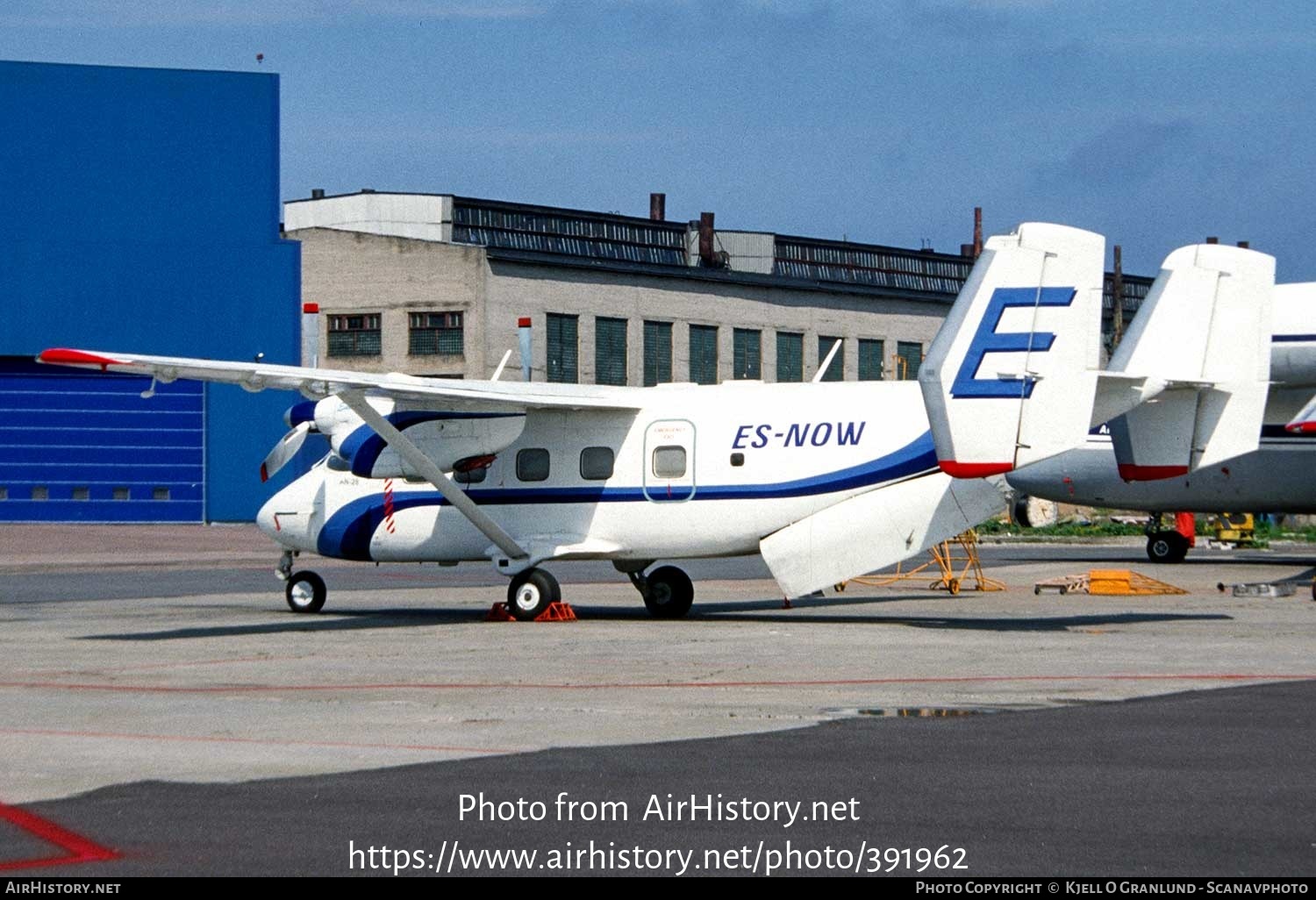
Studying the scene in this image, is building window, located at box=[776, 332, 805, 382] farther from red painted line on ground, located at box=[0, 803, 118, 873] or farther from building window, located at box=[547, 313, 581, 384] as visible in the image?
red painted line on ground, located at box=[0, 803, 118, 873]

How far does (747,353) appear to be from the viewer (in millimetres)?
71688

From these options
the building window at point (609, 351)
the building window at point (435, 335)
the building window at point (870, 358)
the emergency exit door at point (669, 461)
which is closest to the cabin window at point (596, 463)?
the emergency exit door at point (669, 461)

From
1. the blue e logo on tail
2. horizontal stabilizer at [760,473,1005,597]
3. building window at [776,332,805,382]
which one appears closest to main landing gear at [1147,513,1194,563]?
horizontal stabilizer at [760,473,1005,597]

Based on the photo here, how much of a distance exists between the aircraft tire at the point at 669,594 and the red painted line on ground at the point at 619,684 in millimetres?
8434

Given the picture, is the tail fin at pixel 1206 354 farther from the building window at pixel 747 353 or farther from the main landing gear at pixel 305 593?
the building window at pixel 747 353

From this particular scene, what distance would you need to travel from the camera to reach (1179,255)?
2148 cm

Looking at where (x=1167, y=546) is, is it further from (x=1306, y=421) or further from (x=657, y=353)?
(x=657, y=353)

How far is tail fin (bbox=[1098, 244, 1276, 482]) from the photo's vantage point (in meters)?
21.0

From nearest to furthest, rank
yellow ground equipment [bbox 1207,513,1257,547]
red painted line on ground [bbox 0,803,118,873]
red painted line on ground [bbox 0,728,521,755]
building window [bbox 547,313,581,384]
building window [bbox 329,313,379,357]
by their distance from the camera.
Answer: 1. red painted line on ground [bbox 0,803,118,873]
2. red painted line on ground [bbox 0,728,521,755]
3. yellow ground equipment [bbox 1207,513,1257,547]
4. building window [bbox 547,313,581,384]
5. building window [bbox 329,313,379,357]

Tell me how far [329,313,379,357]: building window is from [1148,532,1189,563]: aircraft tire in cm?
3450

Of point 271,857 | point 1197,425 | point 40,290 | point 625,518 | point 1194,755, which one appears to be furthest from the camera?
point 40,290

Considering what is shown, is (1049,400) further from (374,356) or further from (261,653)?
(374,356)
